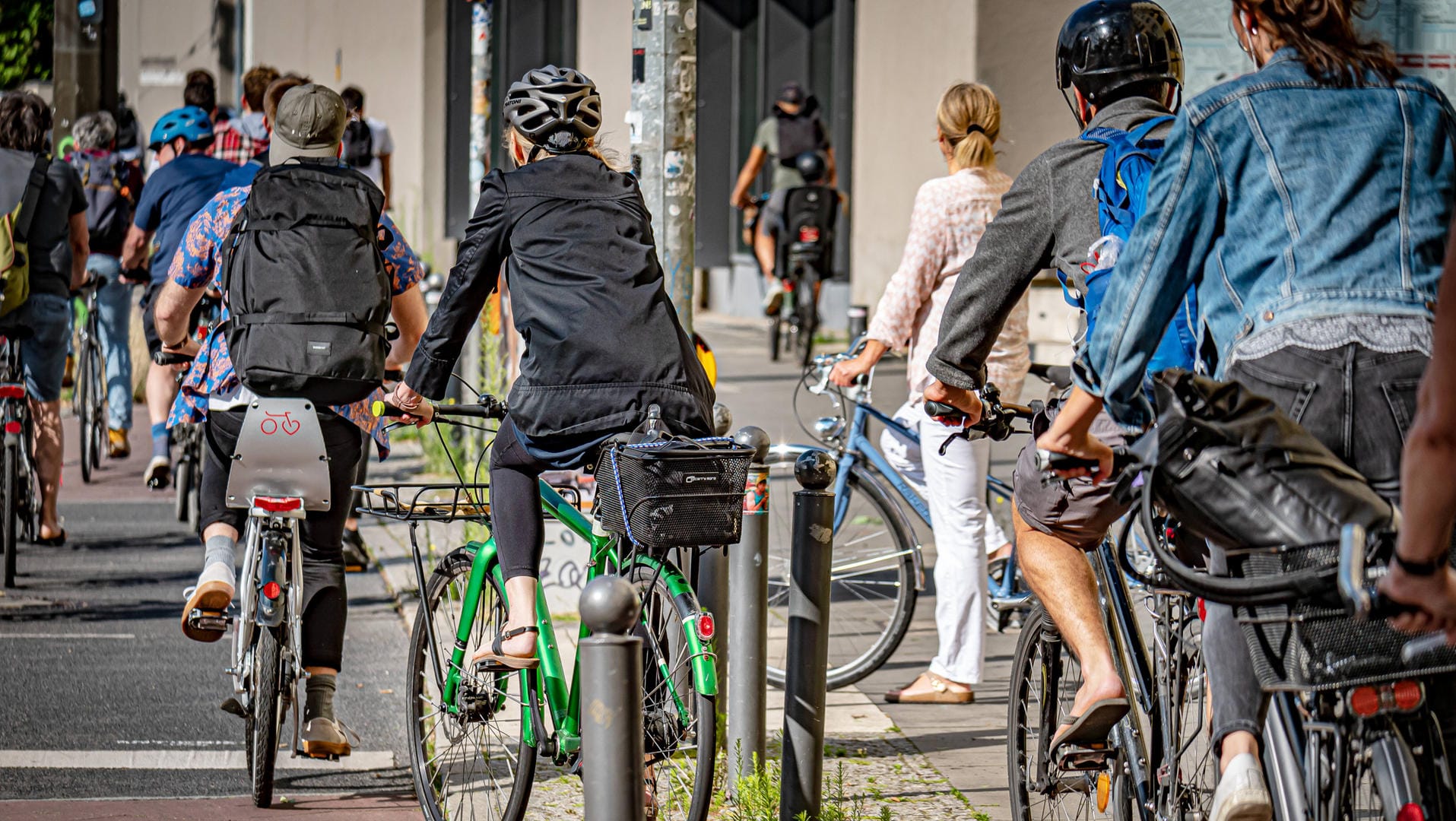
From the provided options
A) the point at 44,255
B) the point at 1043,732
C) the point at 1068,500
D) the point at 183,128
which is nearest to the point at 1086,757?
the point at 1043,732

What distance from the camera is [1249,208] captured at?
9.81ft

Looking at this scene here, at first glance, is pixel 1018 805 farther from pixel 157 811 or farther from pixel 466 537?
pixel 466 537

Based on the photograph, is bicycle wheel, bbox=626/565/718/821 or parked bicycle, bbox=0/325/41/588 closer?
bicycle wheel, bbox=626/565/718/821

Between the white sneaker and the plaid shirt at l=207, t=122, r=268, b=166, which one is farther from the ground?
the plaid shirt at l=207, t=122, r=268, b=166

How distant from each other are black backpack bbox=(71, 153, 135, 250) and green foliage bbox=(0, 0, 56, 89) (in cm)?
3260

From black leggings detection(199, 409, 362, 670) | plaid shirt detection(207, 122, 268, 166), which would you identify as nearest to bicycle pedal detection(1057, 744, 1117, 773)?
black leggings detection(199, 409, 362, 670)

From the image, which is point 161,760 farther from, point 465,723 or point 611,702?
point 611,702

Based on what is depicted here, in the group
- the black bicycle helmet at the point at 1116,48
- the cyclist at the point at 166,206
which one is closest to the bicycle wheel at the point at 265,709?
the black bicycle helmet at the point at 1116,48

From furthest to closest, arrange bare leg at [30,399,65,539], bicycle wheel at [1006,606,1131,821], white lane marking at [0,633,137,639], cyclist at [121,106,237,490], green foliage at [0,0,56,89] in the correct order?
green foliage at [0,0,56,89], cyclist at [121,106,237,490], bare leg at [30,399,65,539], white lane marking at [0,633,137,639], bicycle wheel at [1006,606,1131,821]

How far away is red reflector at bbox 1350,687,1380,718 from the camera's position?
2.74m

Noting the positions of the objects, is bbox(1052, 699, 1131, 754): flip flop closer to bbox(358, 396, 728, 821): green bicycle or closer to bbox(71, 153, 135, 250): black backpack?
bbox(358, 396, 728, 821): green bicycle

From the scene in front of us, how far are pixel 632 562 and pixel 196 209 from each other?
5.37 m

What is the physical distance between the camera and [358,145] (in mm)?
12258

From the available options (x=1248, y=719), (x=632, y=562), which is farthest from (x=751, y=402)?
(x=1248, y=719)
